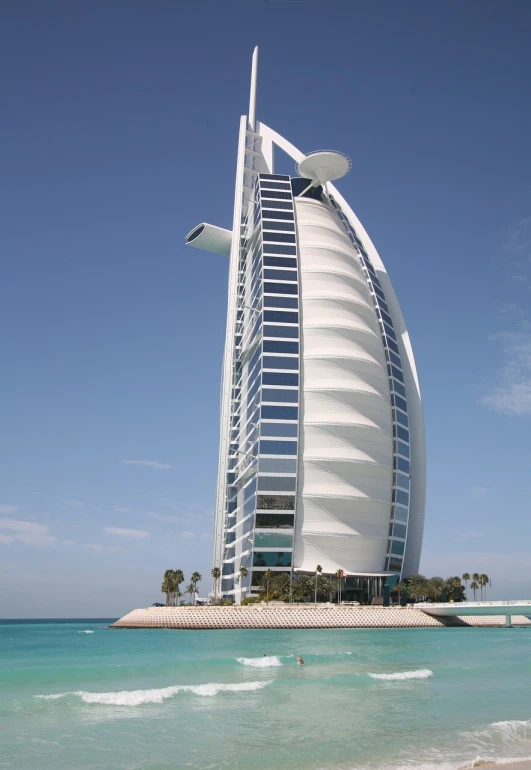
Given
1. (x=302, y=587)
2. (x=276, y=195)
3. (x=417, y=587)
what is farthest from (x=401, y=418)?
(x=276, y=195)

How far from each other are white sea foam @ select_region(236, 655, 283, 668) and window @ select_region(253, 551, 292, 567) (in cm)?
4280

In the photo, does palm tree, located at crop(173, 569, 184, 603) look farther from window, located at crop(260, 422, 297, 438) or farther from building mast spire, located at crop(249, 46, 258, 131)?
building mast spire, located at crop(249, 46, 258, 131)

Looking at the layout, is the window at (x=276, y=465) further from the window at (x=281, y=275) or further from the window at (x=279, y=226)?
the window at (x=279, y=226)

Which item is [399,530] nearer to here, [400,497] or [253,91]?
[400,497]

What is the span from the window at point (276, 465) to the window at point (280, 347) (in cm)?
1348

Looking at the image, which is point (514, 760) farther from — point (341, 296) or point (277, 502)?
point (341, 296)

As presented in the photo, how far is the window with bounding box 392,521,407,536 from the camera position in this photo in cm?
9069

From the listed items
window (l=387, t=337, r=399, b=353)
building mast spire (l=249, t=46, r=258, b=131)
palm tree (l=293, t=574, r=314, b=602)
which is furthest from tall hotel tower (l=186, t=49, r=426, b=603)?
building mast spire (l=249, t=46, r=258, b=131)

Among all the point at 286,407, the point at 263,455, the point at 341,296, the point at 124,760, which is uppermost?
the point at 341,296

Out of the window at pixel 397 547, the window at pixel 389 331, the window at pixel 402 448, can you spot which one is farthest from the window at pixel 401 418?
the window at pixel 397 547

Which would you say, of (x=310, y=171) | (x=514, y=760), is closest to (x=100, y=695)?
(x=514, y=760)

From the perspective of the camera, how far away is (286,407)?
85.2 m

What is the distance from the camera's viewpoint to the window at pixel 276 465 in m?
83.1

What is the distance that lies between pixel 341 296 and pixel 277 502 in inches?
1107
